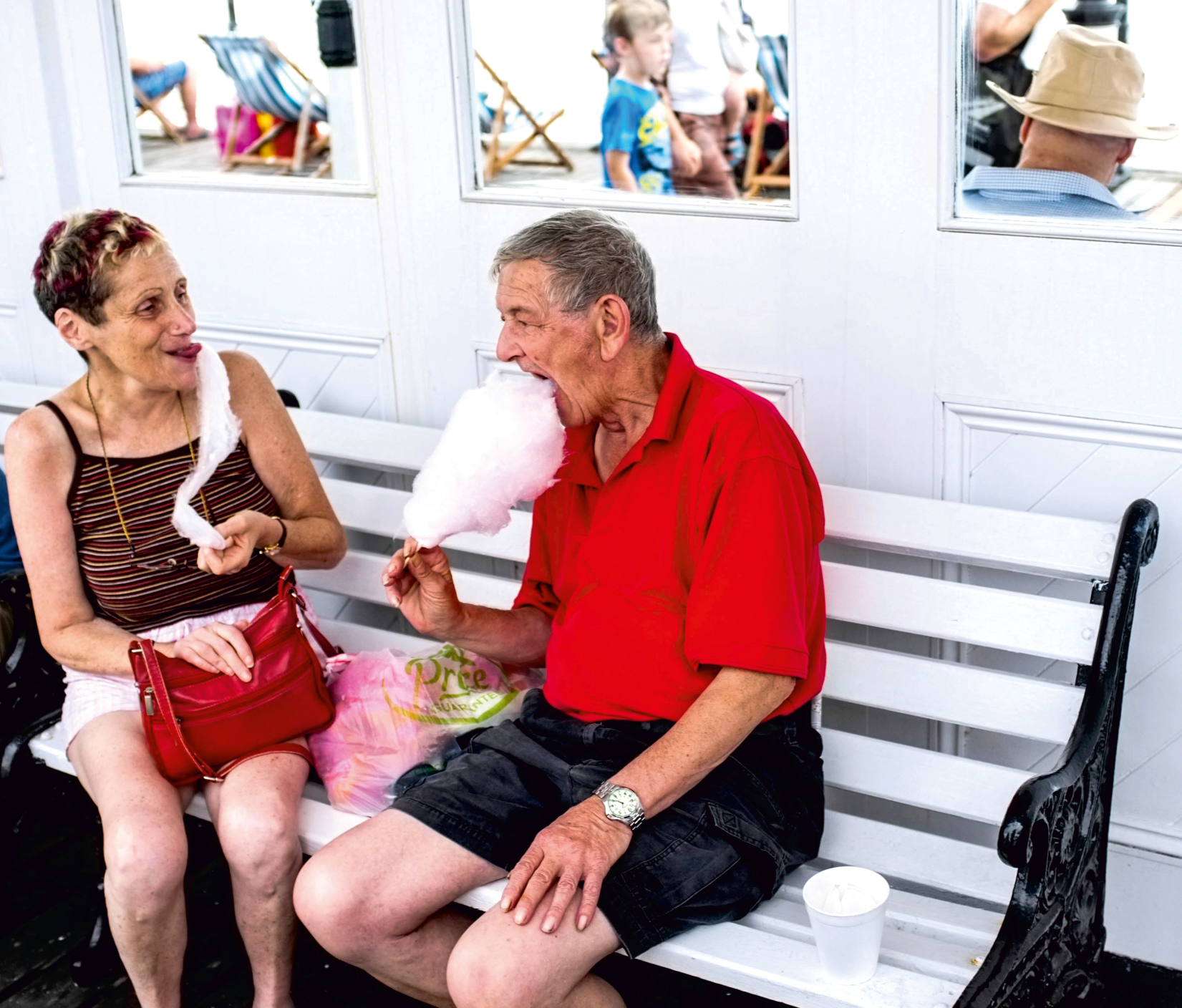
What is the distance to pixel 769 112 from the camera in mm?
2807

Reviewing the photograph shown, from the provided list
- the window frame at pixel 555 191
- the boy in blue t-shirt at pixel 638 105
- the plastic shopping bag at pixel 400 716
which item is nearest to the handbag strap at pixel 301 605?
the plastic shopping bag at pixel 400 716

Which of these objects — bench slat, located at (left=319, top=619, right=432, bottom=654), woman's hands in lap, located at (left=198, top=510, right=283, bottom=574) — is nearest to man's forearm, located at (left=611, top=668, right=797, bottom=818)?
woman's hands in lap, located at (left=198, top=510, right=283, bottom=574)

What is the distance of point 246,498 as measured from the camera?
2.92 meters

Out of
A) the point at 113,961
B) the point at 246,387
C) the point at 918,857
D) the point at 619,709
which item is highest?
the point at 246,387

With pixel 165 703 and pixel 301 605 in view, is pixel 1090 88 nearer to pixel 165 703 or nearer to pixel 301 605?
pixel 301 605

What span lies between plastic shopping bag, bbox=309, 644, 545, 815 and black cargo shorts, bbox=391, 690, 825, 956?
13 cm

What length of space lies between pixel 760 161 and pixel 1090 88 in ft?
2.12

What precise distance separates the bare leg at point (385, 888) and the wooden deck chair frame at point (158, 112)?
2.19 metres

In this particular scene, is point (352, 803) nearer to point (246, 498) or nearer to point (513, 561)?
point (246, 498)

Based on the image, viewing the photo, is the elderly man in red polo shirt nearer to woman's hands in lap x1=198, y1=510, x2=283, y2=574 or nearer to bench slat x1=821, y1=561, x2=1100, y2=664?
bench slat x1=821, y1=561, x2=1100, y2=664

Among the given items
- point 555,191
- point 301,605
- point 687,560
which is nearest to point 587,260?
point 687,560

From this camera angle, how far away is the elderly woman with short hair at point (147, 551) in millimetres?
2557

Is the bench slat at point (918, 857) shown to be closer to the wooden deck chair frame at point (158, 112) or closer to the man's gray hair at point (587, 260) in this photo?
the man's gray hair at point (587, 260)

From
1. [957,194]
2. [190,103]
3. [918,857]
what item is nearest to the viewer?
[918,857]
